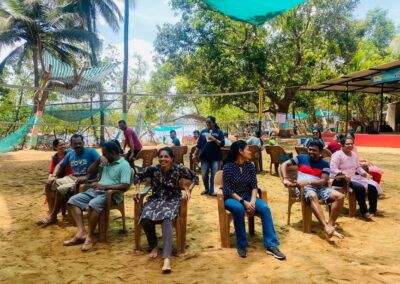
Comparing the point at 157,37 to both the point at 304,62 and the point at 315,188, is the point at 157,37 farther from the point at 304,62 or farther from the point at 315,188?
the point at 315,188

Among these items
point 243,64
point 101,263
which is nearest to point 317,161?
point 101,263

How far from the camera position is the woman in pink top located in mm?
5395

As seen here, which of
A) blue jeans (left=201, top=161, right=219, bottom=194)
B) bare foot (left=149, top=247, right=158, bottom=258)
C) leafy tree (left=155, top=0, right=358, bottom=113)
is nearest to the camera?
bare foot (left=149, top=247, right=158, bottom=258)

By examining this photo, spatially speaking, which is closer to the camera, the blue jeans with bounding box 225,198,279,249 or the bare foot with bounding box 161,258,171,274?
the bare foot with bounding box 161,258,171,274

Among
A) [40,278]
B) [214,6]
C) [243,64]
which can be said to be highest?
[243,64]

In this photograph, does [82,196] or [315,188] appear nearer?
[82,196]

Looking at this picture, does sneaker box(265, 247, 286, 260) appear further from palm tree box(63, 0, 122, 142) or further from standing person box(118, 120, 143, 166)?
palm tree box(63, 0, 122, 142)

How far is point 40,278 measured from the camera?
3541 mm

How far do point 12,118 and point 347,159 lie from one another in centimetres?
2336

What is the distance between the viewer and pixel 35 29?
21.3 metres

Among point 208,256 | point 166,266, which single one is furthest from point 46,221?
point 208,256

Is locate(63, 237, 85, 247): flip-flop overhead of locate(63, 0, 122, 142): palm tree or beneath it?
beneath

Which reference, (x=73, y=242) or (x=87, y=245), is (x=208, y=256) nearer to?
(x=87, y=245)

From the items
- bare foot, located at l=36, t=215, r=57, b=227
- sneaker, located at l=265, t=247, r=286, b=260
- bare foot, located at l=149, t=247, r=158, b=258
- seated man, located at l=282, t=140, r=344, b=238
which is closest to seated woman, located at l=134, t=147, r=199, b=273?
bare foot, located at l=149, t=247, r=158, b=258
